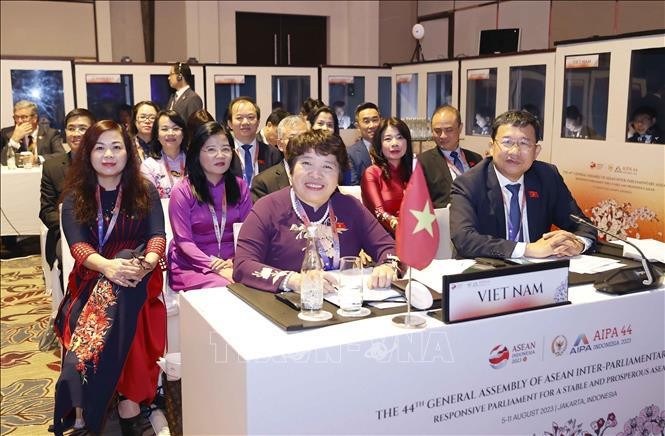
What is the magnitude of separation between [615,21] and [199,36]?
5.00 meters

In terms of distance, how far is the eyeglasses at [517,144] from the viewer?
2.42 m

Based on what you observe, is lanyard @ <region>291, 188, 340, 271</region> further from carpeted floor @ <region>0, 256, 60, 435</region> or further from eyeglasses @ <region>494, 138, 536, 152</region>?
carpeted floor @ <region>0, 256, 60, 435</region>

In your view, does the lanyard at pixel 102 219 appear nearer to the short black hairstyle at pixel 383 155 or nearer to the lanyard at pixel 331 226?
the lanyard at pixel 331 226

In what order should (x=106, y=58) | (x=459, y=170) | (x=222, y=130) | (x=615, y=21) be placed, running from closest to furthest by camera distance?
(x=222, y=130) < (x=459, y=170) < (x=615, y=21) < (x=106, y=58)

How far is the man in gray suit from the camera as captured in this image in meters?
4.53

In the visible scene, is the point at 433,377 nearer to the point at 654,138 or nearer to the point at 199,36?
the point at 654,138

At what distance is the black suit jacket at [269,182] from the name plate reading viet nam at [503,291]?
6.53 ft

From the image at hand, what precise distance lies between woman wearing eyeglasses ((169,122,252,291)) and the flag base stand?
4.63 feet

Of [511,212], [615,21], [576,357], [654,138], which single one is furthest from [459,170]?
[615,21]

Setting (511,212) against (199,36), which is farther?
(199,36)

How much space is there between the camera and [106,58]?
8.10 meters

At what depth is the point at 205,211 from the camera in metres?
2.96

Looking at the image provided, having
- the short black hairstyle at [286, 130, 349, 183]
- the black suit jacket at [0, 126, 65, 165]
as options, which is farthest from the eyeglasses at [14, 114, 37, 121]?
the short black hairstyle at [286, 130, 349, 183]

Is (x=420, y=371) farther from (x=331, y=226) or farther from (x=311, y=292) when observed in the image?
(x=331, y=226)
